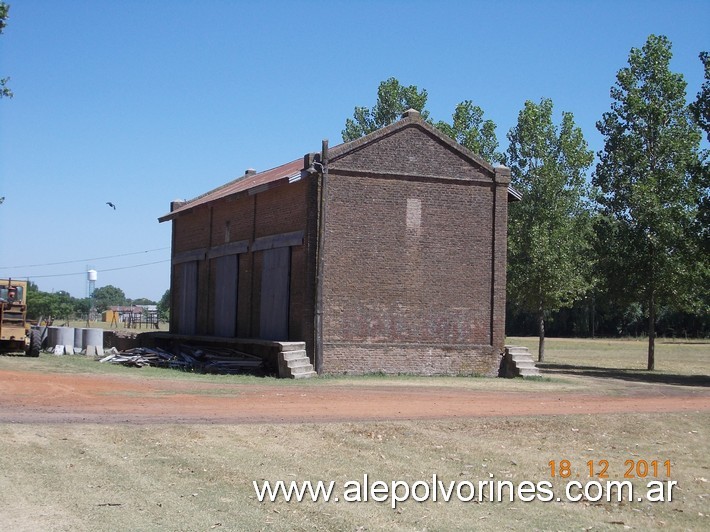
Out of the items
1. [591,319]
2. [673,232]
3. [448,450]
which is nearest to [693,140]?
[673,232]

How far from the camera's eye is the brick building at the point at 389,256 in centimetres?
2764

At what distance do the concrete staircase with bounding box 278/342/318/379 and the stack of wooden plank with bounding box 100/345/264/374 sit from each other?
1.70 metres

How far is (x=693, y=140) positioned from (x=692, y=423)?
22.7m

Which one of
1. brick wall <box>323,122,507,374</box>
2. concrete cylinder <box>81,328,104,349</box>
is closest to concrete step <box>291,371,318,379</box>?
brick wall <box>323,122,507,374</box>

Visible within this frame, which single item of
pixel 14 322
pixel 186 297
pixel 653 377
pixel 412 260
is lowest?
pixel 653 377

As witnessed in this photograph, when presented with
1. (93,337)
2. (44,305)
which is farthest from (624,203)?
(44,305)

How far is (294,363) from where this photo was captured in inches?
1037

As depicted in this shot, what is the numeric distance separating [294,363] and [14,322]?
40.9 feet

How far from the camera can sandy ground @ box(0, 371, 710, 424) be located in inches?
626

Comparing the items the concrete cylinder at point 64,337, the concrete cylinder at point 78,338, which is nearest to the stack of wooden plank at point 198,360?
the concrete cylinder at point 78,338

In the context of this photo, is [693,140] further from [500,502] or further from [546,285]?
[500,502]

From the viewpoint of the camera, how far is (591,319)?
92.9 m

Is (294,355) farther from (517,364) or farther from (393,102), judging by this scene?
(393,102)

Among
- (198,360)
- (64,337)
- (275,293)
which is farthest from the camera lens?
(64,337)
